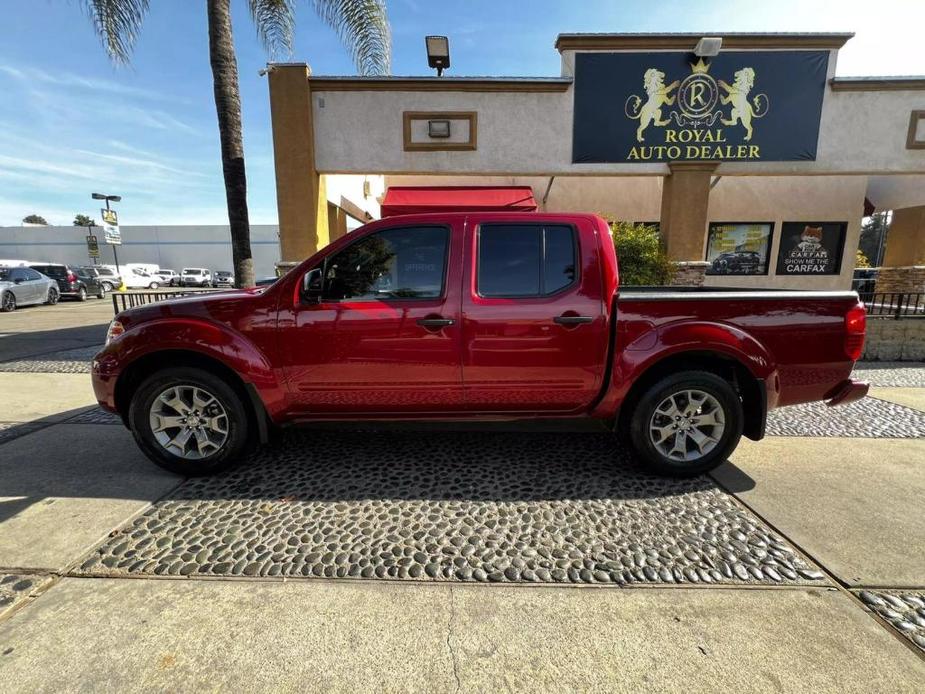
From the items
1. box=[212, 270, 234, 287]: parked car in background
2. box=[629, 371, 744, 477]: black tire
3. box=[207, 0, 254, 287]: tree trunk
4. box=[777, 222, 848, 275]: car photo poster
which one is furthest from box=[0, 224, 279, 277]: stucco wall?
box=[629, 371, 744, 477]: black tire

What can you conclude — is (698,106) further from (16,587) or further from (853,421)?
(16,587)

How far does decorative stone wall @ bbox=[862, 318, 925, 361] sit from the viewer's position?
287 inches

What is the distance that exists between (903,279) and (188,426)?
633 inches

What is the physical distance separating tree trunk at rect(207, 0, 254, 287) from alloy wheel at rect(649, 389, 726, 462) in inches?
260

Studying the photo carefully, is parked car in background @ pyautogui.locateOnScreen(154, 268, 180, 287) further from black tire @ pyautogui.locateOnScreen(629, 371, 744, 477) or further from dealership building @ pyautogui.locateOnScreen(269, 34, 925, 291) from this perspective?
black tire @ pyautogui.locateOnScreen(629, 371, 744, 477)

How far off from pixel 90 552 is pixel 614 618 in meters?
2.81

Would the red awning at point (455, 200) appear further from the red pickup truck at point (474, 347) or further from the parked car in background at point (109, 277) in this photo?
the parked car in background at point (109, 277)

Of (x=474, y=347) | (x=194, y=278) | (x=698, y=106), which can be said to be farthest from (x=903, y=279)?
(x=194, y=278)

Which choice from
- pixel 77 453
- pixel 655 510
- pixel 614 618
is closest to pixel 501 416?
pixel 655 510

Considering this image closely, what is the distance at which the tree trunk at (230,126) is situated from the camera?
708cm

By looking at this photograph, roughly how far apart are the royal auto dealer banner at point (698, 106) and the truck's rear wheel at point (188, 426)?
7817 mm

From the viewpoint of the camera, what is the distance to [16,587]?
222cm

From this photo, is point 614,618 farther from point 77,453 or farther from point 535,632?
point 77,453

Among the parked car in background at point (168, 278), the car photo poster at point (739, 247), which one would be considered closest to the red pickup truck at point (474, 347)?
the car photo poster at point (739, 247)
